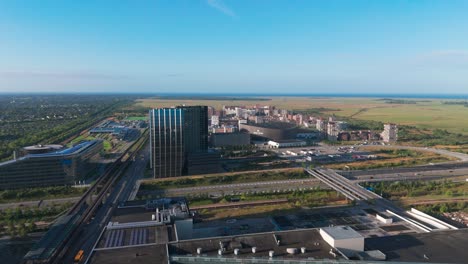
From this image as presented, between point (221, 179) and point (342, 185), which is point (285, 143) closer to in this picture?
point (221, 179)

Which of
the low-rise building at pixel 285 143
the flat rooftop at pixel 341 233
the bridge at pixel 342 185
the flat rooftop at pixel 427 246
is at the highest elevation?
the flat rooftop at pixel 341 233

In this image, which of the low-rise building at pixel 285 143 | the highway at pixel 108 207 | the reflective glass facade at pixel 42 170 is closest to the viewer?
the highway at pixel 108 207

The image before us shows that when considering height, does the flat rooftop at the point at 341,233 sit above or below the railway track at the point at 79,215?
above

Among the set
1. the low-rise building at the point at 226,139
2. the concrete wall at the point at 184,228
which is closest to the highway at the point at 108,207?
the concrete wall at the point at 184,228

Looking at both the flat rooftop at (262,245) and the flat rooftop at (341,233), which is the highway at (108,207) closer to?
the flat rooftop at (262,245)

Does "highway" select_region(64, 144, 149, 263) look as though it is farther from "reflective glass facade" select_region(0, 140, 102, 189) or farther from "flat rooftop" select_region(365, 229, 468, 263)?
"flat rooftop" select_region(365, 229, 468, 263)

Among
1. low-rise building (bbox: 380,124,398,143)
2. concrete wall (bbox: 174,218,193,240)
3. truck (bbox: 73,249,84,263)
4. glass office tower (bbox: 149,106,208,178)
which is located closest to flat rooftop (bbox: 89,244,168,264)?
concrete wall (bbox: 174,218,193,240)

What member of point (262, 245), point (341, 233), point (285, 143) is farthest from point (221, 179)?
point (285, 143)
